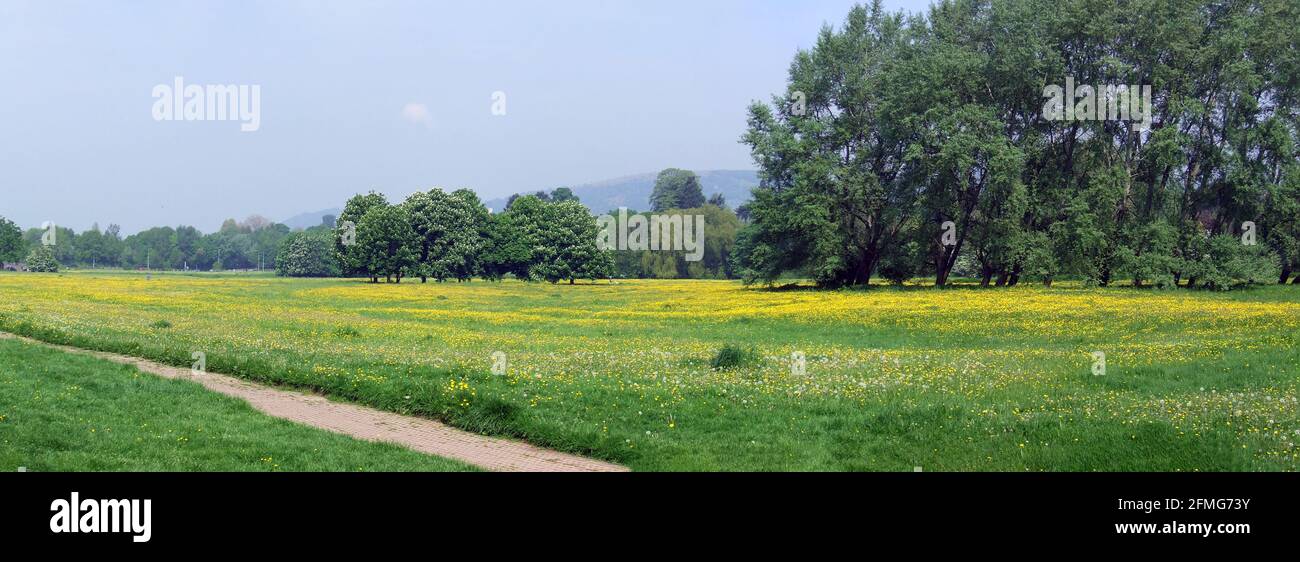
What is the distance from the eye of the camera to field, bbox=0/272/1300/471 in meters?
12.6

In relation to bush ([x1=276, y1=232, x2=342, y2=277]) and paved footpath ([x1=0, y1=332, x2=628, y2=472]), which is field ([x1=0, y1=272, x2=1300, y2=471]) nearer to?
paved footpath ([x1=0, y1=332, x2=628, y2=472])

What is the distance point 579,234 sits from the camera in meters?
117

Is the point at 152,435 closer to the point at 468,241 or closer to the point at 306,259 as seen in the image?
the point at 468,241

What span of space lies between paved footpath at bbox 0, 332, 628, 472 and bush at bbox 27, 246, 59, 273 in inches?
6862

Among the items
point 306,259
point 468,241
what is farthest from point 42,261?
point 468,241

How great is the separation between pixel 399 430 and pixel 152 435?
148 inches

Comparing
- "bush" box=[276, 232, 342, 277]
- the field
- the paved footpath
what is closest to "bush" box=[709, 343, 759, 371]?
the field

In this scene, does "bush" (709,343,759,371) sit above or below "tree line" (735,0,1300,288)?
below

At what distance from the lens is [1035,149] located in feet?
217

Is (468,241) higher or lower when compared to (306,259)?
higher

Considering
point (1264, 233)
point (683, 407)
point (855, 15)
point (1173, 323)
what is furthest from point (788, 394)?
point (855, 15)

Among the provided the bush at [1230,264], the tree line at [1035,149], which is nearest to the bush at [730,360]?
the tree line at [1035,149]
